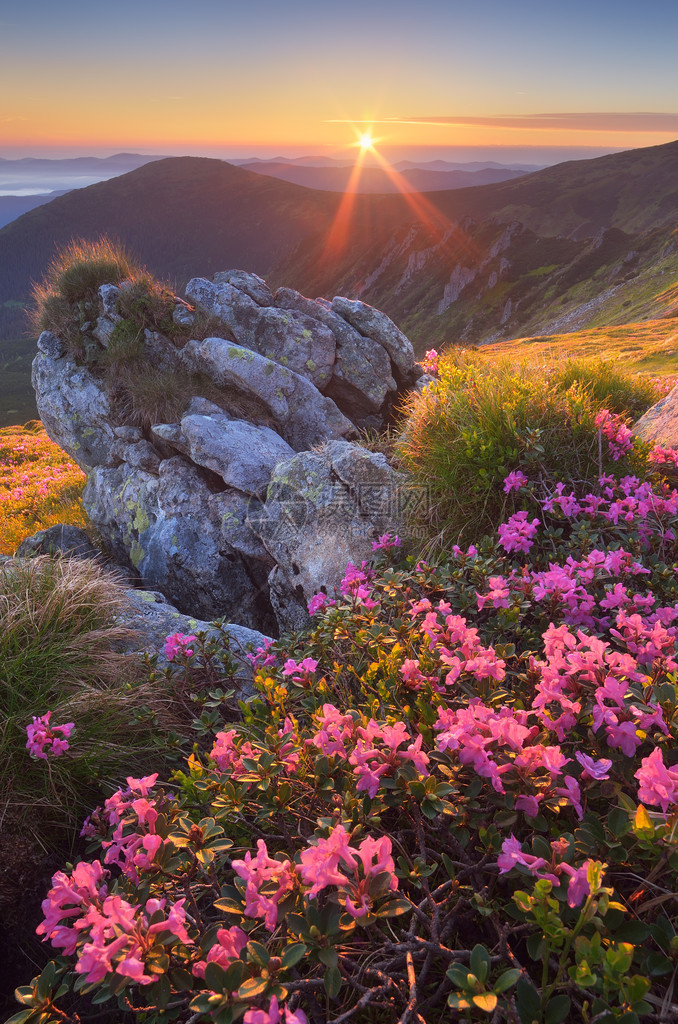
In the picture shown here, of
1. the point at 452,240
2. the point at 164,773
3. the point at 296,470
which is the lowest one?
the point at 164,773

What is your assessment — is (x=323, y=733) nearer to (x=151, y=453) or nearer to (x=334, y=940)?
(x=334, y=940)

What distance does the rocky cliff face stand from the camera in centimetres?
747

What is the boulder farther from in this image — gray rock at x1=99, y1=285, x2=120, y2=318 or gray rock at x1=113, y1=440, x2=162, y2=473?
gray rock at x1=99, y1=285, x2=120, y2=318

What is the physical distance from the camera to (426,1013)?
2021mm

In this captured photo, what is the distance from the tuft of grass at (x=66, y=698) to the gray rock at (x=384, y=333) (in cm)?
940

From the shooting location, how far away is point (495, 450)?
584 centimetres

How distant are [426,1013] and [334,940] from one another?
52cm

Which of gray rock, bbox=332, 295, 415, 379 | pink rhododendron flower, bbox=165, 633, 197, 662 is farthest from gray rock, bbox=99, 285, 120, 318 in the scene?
pink rhododendron flower, bbox=165, 633, 197, 662

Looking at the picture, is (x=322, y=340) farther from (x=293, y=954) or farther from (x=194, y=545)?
(x=293, y=954)

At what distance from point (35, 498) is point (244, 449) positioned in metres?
9.98

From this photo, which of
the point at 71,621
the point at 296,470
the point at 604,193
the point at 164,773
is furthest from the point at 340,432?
the point at 604,193

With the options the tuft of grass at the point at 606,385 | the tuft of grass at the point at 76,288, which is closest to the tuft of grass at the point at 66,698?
the tuft of grass at the point at 606,385

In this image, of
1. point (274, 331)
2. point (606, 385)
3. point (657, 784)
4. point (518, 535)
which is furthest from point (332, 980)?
point (274, 331)

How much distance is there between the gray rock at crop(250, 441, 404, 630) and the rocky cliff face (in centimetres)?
2
